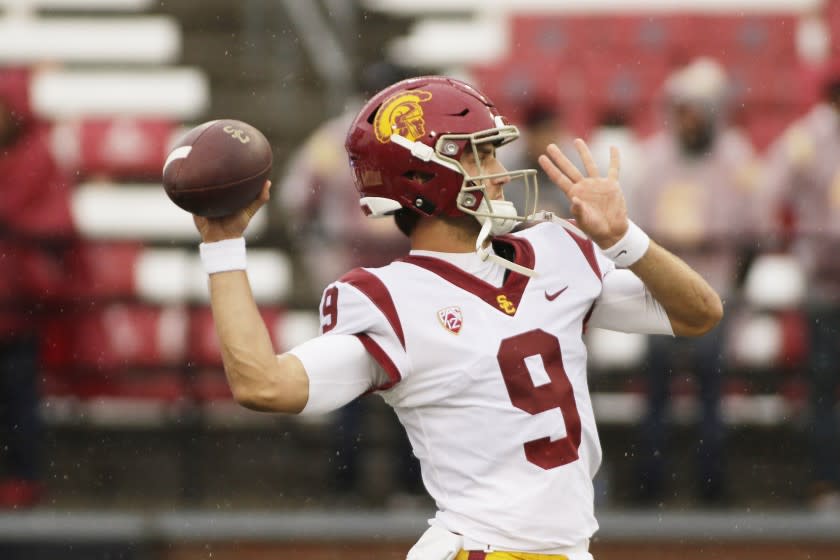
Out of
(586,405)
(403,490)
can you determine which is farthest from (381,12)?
(586,405)

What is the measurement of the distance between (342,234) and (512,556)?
3.76 metres

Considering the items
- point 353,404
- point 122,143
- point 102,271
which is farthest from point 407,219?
point 122,143

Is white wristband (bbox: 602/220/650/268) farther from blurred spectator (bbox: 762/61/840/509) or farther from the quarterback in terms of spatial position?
blurred spectator (bbox: 762/61/840/509)

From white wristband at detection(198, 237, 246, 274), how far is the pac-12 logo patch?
17.6 inches

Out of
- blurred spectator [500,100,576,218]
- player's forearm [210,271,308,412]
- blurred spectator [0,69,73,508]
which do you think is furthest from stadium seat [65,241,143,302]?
player's forearm [210,271,308,412]

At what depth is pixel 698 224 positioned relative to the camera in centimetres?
699

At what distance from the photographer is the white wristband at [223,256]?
3178 mm

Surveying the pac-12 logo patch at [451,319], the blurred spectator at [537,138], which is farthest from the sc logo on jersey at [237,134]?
the blurred spectator at [537,138]

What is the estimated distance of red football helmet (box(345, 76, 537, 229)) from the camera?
334 cm

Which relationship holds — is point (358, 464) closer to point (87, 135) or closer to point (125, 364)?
point (125, 364)

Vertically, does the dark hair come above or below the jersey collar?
above

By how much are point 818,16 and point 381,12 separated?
2876mm

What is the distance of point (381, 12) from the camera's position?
10.0m

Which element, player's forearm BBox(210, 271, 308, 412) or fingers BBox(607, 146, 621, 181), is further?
fingers BBox(607, 146, 621, 181)
